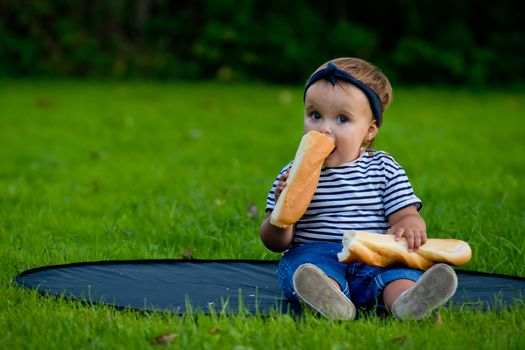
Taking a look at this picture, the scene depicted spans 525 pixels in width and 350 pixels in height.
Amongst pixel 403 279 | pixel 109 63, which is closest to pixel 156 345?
pixel 403 279

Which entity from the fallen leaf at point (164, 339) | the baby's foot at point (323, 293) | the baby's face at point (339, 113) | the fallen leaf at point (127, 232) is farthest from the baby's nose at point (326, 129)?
the fallen leaf at point (127, 232)

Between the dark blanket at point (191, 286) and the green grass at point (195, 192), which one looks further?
the dark blanket at point (191, 286)

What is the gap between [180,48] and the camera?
42.7 feet

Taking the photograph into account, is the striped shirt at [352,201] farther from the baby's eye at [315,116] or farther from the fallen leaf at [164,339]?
the fallen leaf at [164,339]

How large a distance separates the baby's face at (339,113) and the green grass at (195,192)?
661mm

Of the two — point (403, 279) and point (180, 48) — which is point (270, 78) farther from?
point (403, 279)

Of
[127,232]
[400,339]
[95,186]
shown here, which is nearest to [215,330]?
[400,339]

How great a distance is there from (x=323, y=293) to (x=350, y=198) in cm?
51

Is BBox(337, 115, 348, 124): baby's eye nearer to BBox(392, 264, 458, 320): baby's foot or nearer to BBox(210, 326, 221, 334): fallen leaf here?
BBox(392, 264, 458, 320): baby's foot

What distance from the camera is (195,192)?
200 inches

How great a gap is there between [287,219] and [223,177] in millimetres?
2733

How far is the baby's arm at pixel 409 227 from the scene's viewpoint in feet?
9.84

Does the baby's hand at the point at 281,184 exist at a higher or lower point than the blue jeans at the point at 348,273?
higher

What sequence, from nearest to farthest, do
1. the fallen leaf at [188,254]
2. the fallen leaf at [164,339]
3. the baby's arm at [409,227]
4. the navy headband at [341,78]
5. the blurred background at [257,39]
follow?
the fallen leaf at [164,339], the baby's arm at [409,227], the navy headband at [341,78], the fallen leaf at [188,254], the blurred background at [257,39]
